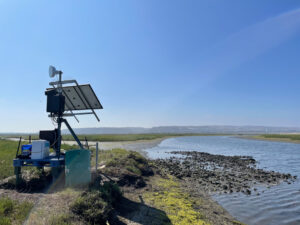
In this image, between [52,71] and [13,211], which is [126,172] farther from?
[52,71]

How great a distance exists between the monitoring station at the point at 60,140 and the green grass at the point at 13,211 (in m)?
2.33

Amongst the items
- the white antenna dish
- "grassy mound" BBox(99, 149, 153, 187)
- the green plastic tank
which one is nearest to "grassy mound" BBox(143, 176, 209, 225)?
"grassy mound" BBox(99, 149, 153, 187)

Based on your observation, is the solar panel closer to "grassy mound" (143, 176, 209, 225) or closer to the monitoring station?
the monitoring station

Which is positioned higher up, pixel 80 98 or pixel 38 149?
pixel 80 98

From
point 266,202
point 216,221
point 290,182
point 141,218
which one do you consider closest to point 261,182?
point 290,182

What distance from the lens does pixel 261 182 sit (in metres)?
16.4

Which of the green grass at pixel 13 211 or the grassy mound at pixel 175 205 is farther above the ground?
the green grass at pixel 13 211

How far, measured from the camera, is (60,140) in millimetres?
9930

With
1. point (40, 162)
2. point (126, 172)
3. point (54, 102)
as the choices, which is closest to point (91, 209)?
point (40, 162)

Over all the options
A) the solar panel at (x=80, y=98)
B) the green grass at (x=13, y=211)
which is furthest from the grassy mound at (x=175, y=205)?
the solar panel at (x=80, y=98)

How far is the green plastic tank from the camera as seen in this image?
28.3ft

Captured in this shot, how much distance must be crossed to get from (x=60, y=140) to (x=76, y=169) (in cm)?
216

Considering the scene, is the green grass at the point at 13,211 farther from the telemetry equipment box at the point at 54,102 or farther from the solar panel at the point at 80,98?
the solar panel at the point at 80,98

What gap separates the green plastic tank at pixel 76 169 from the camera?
8.62 metres
